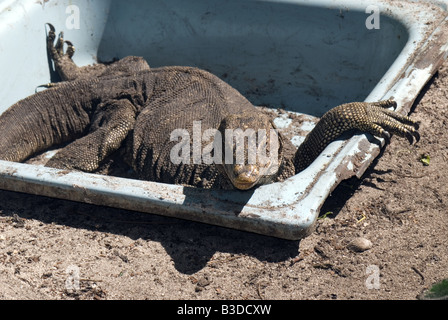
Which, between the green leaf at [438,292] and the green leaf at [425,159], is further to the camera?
the green leaf at [425,159]

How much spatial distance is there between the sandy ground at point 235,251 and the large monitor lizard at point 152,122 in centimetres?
44

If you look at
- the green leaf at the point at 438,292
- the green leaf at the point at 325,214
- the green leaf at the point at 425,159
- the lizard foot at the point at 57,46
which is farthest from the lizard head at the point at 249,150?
the lizard foot at the point at 57,46

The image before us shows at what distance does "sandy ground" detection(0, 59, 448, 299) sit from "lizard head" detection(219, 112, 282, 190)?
23.8 inches

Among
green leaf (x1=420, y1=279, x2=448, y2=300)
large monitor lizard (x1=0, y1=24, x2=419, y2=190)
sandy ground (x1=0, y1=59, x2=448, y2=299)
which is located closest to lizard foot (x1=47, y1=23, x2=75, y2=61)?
large monitor lizard (x1=0, y1=24, x2=419, y2=190)

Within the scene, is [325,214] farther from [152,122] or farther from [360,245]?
[152,122]

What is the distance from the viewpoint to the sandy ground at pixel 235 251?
4.28 m

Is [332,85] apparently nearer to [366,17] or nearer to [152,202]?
[366,17]

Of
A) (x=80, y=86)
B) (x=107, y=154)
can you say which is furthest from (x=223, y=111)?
(x=80, y=86)

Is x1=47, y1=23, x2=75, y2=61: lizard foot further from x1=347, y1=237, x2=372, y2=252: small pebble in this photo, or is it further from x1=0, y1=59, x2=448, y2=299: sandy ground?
x1=347, y1=237, x2=372, y2=252: small pebble

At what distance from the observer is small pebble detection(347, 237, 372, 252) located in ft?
14.8

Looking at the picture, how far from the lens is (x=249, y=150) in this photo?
13.7 feet

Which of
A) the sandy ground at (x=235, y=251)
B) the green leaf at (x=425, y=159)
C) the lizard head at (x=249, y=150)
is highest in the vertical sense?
the lizard head at (x=249, y=150)

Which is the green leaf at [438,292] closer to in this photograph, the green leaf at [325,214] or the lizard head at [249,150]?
the green leaf at [325,214]

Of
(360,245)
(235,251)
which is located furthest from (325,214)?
(235,251)
